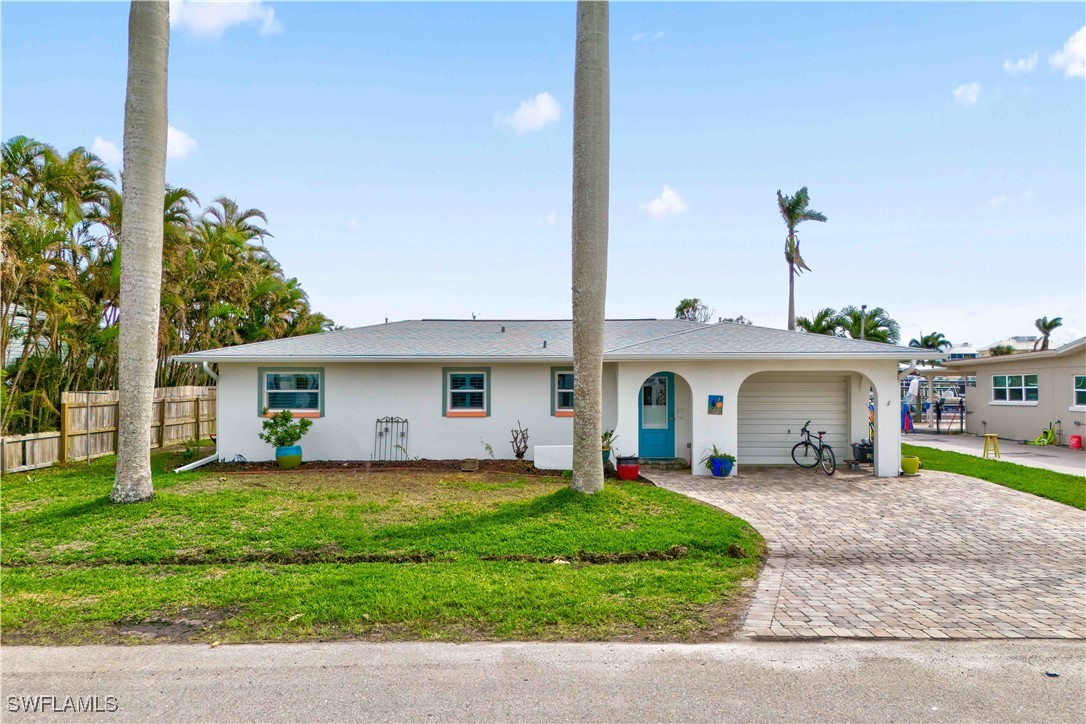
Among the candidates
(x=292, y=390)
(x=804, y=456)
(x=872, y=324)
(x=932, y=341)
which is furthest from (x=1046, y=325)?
(x=292, y=390)

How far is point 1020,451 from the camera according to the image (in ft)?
56.5

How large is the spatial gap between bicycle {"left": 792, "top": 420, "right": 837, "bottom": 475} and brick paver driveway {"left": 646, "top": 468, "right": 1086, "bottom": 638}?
44.7 inches

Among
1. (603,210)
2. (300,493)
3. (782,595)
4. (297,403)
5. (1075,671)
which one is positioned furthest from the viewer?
(297,403)

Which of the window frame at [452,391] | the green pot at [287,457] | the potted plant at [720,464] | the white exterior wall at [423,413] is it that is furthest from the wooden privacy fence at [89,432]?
the potted plant at [720,464]

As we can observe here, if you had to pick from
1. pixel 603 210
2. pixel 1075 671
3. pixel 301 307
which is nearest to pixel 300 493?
pixel 603 210

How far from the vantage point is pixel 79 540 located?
7129 mm

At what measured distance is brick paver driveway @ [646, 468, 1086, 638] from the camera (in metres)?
4.90

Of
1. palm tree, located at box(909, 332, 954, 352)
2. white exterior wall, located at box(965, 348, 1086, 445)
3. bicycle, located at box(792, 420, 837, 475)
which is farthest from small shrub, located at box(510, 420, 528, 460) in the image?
palm tree, located at box(909, 332, 954, 352)

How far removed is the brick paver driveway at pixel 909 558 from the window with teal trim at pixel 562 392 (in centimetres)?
293

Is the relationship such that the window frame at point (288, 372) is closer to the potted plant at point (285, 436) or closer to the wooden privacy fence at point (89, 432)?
the potted plant at point (285, 436)

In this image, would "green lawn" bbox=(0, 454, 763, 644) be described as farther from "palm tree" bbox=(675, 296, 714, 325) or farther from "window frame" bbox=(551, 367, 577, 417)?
"palm tree" bbox=(675, 296, 714, 325)

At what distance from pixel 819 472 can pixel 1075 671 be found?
9148 millimetres

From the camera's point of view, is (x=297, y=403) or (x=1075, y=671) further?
(x=297, y=403)

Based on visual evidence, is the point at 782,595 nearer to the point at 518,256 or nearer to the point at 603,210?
the point at 603,210
